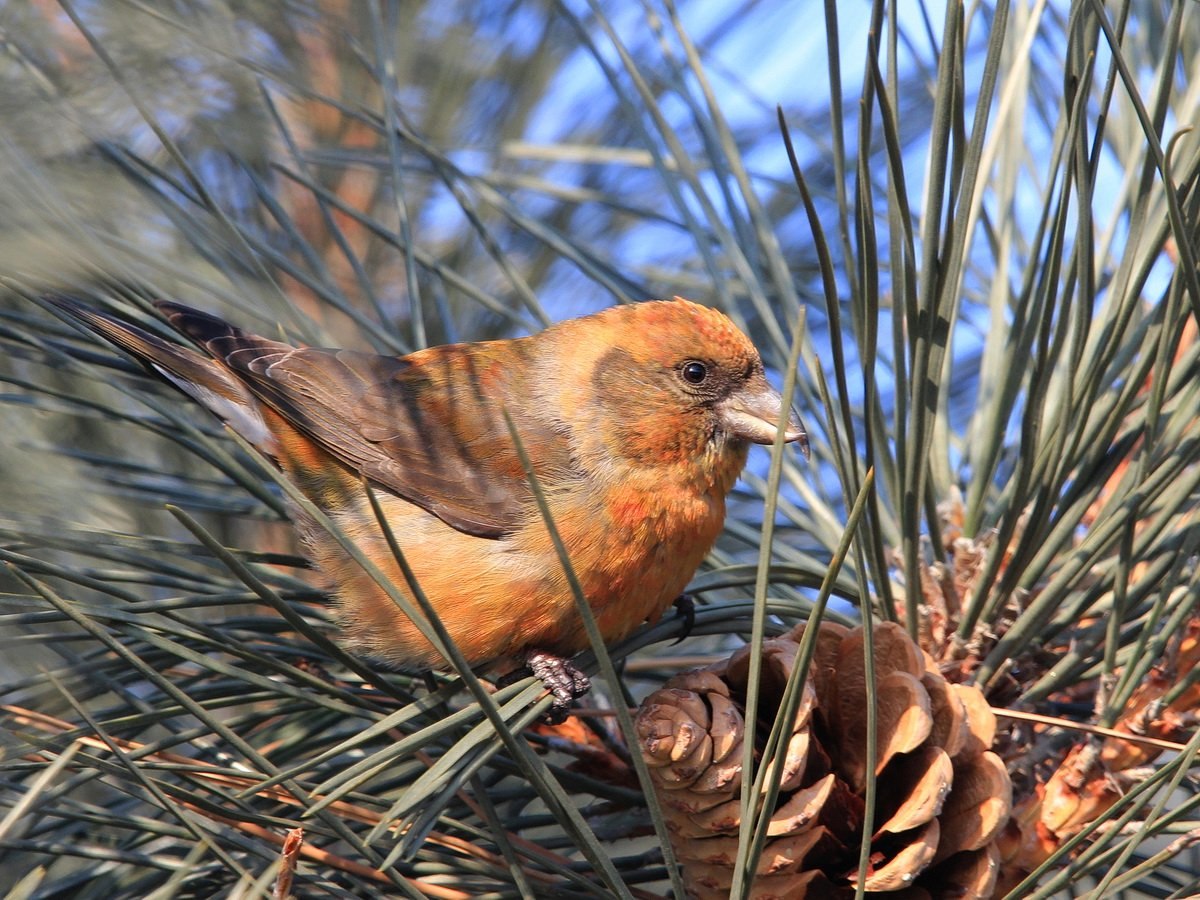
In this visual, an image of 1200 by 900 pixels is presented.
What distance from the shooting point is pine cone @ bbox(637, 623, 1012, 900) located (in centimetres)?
131

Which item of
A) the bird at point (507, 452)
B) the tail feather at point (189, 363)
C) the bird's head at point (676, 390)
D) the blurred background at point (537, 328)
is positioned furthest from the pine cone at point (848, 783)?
the tail feather at point (189, 363)

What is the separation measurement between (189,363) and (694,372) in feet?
3.15

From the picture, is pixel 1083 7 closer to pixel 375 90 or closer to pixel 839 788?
pixel 839 788

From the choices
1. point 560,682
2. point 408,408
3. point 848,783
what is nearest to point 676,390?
point 408,408

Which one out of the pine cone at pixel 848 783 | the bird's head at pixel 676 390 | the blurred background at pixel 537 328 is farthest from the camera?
the bird's head at pixel 676 390

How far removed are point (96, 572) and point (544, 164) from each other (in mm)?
1980

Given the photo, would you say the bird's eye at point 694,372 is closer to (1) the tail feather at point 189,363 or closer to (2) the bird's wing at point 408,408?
(2) the bird's wing at point 408,408

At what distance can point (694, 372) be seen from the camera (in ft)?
7.58

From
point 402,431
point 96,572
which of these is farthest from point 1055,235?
point 402,431

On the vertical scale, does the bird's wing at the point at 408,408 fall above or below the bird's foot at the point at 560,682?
above

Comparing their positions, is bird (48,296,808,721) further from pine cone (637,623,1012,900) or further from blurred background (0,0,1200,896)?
pine cone (637,623,1012,900)

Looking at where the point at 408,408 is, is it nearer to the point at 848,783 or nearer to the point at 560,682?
the point at 560,682

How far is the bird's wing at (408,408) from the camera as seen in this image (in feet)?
7.50

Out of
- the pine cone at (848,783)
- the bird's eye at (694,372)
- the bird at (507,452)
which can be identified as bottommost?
the pine cone at (848,783)
